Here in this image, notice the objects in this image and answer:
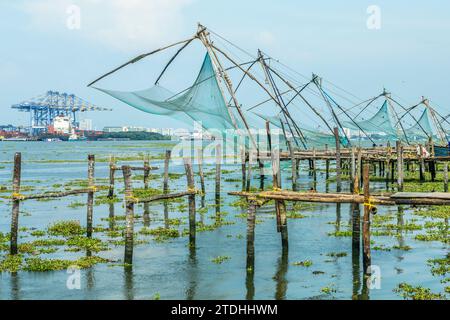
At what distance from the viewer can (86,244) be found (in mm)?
13625

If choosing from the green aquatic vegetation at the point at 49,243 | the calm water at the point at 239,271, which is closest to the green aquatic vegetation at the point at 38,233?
the calm water at the point at 239,271

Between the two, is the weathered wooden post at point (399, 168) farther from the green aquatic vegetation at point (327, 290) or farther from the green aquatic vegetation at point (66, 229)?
the green aquatic vegetation at point (327, 290)

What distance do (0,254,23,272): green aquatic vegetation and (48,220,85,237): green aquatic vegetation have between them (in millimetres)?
2784

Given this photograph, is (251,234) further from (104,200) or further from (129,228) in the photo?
(104,200)

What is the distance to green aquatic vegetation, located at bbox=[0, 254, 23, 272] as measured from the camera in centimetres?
1135

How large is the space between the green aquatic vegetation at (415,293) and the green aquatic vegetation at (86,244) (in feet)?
21.1

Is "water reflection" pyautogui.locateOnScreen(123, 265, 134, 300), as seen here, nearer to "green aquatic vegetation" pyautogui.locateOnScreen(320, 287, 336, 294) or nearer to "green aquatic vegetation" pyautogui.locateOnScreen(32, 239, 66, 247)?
"green aquatic vegetation" pyautogui.locateOnScreen(32, 239, 66, 247)

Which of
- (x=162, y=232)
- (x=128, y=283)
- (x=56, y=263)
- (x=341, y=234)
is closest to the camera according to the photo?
(x=128, y=283)

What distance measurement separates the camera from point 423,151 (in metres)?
26.7

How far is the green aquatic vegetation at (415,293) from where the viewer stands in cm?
940

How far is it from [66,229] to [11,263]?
12.4 ft

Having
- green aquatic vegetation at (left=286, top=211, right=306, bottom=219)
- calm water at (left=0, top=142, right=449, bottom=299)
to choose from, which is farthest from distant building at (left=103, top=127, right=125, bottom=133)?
calm water at (left=0, top=142, right=449, bottom=299)

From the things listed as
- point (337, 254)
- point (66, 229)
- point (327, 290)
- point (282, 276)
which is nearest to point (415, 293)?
point (327, 290)
